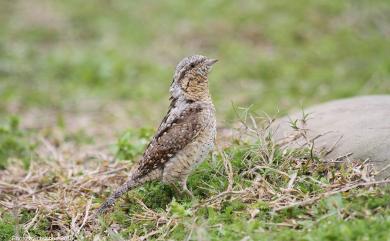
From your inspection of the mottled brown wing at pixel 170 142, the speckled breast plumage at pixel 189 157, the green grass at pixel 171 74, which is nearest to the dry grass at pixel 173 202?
the green grass at pixel 171 74

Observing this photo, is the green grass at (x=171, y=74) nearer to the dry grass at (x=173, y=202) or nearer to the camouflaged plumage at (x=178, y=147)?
the dry grass at (x=173, y=202)

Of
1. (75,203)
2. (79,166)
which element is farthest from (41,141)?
(75,203)

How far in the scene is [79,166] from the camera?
6699 mm

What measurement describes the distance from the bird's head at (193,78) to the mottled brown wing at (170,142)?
262 millimetres

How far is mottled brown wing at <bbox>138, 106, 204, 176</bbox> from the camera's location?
503 cm

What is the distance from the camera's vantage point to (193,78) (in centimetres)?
533

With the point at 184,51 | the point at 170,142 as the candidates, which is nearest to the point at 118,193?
the point at 170,142

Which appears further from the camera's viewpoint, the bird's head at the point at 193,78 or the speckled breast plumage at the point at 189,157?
the bird's head at the point at 193,78

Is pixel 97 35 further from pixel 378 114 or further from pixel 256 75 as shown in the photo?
pixel 378 114

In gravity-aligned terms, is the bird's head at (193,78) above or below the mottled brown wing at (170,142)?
above

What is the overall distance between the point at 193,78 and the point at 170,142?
618 millimetres

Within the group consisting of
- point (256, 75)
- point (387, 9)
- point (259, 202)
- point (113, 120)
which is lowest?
point (259, 202)

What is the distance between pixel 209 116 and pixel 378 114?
149cm

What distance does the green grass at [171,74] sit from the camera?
4.53 metres
